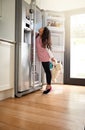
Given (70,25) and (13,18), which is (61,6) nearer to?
(70,25)

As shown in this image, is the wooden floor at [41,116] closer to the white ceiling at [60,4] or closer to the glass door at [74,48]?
the glass door at [74,48]

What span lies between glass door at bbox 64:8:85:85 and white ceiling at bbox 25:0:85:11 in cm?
21

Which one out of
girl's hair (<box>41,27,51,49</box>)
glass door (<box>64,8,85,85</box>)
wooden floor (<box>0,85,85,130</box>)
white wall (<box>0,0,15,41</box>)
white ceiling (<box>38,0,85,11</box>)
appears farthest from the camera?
glass door (<box>64,8,85,85</box>)

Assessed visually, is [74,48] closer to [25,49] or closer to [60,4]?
[60,4]

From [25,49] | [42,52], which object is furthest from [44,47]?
[25,49]

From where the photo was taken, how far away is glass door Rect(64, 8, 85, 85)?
3771 mm

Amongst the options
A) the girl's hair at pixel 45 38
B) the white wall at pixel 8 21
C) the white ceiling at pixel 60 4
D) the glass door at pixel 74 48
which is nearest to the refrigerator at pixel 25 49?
the white wall at pixel 8 21

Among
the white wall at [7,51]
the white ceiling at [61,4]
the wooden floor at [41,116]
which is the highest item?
the white ceiling at [61,4]

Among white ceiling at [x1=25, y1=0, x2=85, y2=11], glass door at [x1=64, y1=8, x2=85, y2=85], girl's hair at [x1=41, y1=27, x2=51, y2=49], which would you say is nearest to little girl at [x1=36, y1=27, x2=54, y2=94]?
girl's hair at [x1=41, y1=27, x2=51, y2=49]

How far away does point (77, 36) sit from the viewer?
3.81 m

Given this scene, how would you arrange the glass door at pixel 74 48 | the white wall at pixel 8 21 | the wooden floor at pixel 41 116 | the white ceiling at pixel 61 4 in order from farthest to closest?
the glass door at pixel 74 48 < the white ceiling at pixel 61 4 < the white wall at pixel 8 21 < the wooden floor at pixel 41 116

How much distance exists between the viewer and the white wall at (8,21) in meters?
2.29

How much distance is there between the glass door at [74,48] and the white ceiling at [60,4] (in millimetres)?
208

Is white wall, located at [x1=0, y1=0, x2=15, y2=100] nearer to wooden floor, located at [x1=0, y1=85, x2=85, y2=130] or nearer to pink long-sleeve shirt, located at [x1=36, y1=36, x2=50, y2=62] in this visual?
wooden floor, located at [x1=0, y1=85, x2=85, y2=130]
